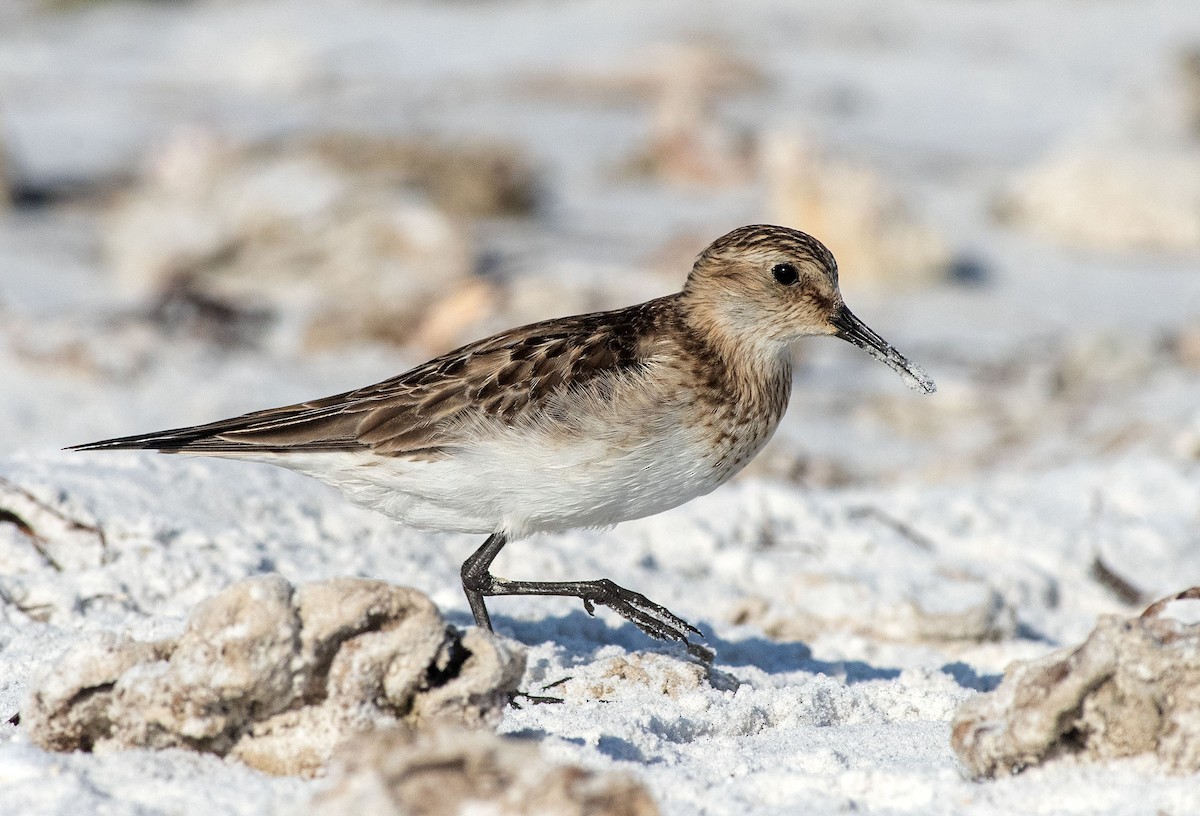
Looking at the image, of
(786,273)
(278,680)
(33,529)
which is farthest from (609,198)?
(278,680)

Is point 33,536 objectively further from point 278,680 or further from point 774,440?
point 774,440

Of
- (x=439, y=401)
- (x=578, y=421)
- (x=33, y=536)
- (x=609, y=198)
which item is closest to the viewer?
(x=578, y=421)

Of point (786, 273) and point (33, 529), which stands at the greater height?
point (786, 273)

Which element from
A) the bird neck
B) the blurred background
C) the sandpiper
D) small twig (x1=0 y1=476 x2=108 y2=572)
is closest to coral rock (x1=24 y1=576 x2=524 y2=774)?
the sandpiper

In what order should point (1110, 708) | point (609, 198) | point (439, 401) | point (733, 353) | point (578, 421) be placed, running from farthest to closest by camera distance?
point (609, 198), point (733, 353), point (439, 401), point (578, 421), point (1110, 708)

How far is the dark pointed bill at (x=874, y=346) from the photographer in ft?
15.8

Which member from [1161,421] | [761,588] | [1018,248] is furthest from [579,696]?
[1018,248]

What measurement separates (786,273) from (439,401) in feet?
3.82

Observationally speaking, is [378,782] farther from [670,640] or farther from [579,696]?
[670,640]

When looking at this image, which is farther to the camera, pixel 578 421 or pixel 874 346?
pixel 874 346

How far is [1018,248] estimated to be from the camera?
12.4 m

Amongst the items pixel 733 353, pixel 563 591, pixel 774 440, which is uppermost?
pixel 733 353

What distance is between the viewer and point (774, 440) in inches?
313

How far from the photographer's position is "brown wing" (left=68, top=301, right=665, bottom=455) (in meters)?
4.47
